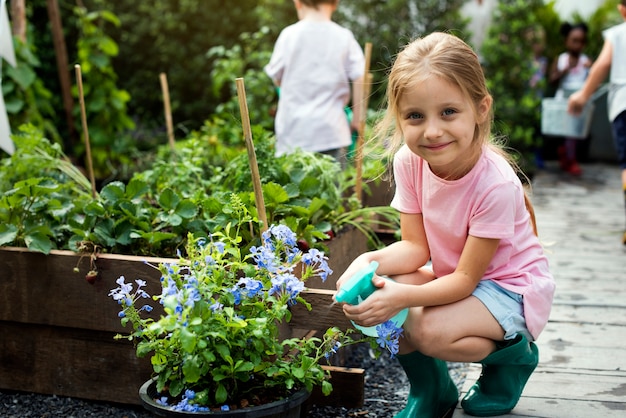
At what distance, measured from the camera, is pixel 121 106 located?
19.3 feet

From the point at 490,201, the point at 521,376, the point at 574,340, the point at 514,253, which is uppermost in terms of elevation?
the point at 490,201

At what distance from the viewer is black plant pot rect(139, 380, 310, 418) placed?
5.65 feet

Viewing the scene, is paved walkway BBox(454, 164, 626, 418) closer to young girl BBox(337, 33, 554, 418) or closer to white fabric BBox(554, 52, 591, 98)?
young girl BBox(337, 33, 554, 418)

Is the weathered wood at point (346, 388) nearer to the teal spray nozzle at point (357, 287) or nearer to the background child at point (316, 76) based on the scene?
the teal spray nozzle at point (357, 287)

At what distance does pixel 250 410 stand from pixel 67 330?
0.97m

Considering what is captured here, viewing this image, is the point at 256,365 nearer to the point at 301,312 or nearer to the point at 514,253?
the point at 301,312

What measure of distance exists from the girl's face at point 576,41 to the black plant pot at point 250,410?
20.7ft

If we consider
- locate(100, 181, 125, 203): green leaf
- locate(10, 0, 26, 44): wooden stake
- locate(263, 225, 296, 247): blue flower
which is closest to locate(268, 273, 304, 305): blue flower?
locate(263, 225, 296, 247): blue flower

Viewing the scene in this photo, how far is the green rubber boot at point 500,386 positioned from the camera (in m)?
2.11

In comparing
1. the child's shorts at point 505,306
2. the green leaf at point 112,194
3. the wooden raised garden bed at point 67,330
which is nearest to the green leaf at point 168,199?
the green leaf at point 112,194

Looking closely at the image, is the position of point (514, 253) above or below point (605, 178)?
above

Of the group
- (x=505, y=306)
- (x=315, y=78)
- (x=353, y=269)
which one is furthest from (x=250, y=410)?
(x=315, y=78)

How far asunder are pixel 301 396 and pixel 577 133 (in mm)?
4151

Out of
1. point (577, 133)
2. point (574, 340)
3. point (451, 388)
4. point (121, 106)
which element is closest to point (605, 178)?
point (577, 133)
